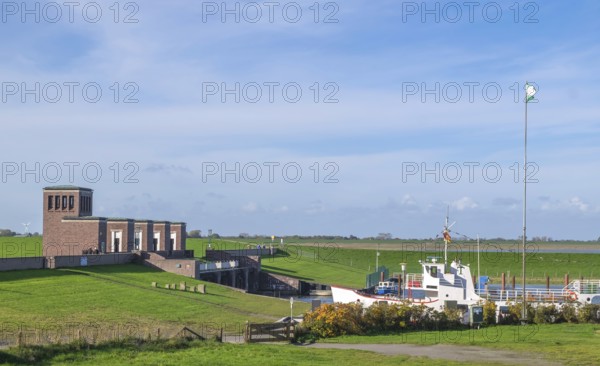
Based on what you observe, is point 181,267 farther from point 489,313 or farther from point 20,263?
point 489,313

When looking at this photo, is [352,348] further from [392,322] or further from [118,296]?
[118,296]

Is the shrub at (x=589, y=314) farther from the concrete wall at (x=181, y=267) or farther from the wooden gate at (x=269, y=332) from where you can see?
the concrete wall at (x=181, y=267)

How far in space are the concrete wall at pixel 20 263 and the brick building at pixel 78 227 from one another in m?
21.4

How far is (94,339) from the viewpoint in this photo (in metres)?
37.6

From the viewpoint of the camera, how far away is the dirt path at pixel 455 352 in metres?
37.7

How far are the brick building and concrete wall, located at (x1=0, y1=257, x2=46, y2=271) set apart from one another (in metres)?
21.4

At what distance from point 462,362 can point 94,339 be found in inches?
696

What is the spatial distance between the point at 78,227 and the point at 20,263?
1043 inches

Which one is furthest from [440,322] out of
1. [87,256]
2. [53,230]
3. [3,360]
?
[53,230]

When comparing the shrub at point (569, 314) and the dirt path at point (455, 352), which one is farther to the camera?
the shrub at point (569, 314)

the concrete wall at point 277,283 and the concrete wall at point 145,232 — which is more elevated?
the concrete wall at point 145,232

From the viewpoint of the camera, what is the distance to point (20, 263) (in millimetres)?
64750

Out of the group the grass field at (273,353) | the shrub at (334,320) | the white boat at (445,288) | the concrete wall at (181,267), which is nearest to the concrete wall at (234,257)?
the concrete wall at (181,267)

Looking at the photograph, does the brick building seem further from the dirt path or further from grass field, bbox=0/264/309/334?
the dirt path
